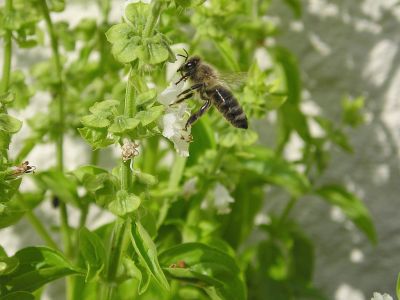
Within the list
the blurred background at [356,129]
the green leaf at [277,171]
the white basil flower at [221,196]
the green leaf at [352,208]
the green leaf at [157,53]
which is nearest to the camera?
the green leaf at [157,53]

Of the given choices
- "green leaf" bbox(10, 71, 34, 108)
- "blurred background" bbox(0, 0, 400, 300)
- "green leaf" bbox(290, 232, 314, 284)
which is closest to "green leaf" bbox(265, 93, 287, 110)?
"green leaf" bbox(10, 71, 34, 108)

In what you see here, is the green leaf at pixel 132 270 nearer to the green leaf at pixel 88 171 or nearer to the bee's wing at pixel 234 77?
the green leaf at pixel 88 171

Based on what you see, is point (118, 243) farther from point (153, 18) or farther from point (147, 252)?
point (153, 18)

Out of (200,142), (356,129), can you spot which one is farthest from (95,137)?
(356,129)

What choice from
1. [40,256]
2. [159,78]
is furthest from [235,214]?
[40,256]

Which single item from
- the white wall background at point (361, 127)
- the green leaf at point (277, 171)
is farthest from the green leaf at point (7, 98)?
the white wall background at point (361, 127)

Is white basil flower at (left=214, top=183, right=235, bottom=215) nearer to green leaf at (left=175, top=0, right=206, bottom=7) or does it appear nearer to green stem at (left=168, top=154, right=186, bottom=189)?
green stem at (left=168, top=154, right=186, bottom=189)
